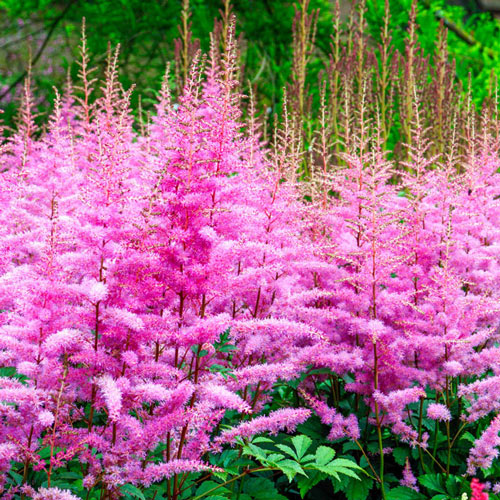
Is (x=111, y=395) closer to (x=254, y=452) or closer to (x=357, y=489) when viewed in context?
(x=254, y=452)

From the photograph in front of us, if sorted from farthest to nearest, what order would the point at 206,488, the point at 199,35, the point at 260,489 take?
the point at 199,35, the point at 260,489, the point at 206,488

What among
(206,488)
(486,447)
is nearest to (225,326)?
(206,488)

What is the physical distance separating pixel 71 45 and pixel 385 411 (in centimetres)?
955

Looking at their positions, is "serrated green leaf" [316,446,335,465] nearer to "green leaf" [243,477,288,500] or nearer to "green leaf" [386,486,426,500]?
"green leaf" [243,477,288,500]

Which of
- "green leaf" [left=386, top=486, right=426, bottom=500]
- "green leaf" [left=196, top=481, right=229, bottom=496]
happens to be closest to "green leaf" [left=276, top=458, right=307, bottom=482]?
"green leaf" [left=196, top=481, right=229, bottom=496]

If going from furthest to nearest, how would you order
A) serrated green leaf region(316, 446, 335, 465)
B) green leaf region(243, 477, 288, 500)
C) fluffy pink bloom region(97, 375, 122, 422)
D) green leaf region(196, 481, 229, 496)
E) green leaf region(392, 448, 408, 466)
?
1. green leaf region(392, 448, 408, 466)
2. green leaf region(243, 477, 288, 500)
3. green leaf region(196, 481, 229, 496)
4. serrated green leaf region(316, 446, 335, 465)
5. fluffy pink bloom region(97, 375, 122, 422)

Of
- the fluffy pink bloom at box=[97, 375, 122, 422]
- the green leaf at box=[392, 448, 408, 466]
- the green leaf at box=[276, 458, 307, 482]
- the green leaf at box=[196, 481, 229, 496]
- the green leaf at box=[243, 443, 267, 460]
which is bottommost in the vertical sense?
the green leaf at box=[196, 481, 229, 496]

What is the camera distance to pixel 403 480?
2.91 metres

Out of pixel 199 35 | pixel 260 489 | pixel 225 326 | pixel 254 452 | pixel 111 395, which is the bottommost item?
pixel 260 489

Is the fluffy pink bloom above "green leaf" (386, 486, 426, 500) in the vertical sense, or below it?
above

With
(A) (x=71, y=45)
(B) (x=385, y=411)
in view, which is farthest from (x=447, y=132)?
(A) (x=71, y=45)

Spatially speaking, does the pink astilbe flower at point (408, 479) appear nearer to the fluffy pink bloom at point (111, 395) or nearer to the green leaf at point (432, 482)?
the green leaf at point (432, 482)


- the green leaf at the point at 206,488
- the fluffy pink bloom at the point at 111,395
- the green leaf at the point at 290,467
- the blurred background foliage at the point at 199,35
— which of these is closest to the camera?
the fluffy pink bloom at the point at 111,395

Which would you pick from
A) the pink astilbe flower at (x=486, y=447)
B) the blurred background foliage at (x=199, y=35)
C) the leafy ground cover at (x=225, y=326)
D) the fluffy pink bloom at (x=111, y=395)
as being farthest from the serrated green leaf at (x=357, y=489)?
the blurred background foliage at (x=199, y=35)
